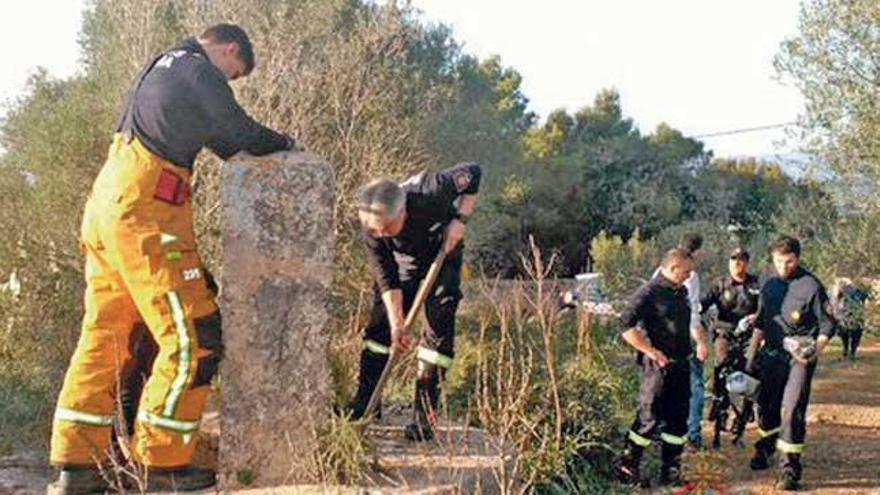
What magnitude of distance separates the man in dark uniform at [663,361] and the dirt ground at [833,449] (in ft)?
1.09

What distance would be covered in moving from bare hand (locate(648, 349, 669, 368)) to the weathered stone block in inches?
104

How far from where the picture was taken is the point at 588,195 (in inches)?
974

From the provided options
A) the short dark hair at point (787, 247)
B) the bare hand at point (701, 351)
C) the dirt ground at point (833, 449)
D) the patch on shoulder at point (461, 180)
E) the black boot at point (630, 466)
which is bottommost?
the dirt ground at point (833, 449)

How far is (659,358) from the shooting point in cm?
664

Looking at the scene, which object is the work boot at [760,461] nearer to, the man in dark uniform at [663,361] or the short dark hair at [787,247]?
the man in dark uniform at [663,361]

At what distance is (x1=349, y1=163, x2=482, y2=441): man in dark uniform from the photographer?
214 inches

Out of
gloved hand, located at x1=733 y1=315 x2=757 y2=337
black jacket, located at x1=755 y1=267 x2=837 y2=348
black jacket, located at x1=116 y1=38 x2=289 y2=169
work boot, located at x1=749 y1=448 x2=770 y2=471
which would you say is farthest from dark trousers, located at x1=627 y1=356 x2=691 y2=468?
black jacket, located at x1=116 y1=38 x2=289 y2=169

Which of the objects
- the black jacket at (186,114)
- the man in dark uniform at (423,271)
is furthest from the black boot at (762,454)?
the black jacket at (186,114)

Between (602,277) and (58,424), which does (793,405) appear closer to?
(58,424)

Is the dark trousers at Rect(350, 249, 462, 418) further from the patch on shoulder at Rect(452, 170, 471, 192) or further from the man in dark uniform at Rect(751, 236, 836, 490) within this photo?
the man in dark uniform at Rect(751, 236, 836, 490)

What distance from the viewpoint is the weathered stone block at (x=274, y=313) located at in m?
4.59

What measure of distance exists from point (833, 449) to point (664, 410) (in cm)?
249

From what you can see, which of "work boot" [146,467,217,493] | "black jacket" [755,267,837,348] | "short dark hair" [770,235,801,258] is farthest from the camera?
"short dark hair" [770,235,801,258]

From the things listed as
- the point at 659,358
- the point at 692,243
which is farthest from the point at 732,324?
the point at 659,358
